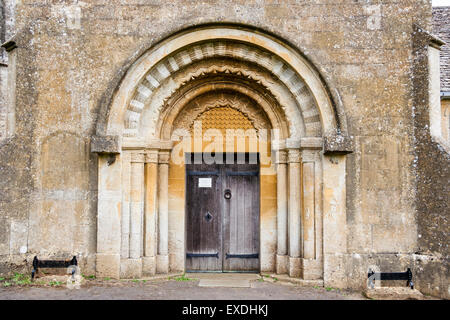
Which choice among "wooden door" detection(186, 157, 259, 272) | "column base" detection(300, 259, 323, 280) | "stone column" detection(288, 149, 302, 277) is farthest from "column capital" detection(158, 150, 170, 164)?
"column base" detection(300, 259, 323, 280)

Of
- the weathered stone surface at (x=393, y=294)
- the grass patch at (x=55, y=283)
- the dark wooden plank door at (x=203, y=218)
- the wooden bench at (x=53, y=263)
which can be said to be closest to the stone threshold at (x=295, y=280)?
the weathered stone surface at (x=393, y=294)

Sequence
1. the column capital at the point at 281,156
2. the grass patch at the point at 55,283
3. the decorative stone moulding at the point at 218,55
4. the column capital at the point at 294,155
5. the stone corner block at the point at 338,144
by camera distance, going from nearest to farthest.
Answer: the grass patch at the point at 55,283 → the stone corner block at the point at 338,144 → the decorative stone moulding at the point at 218,55 → the column capital at the point at 294,155 → the column capital at the point at 281,156

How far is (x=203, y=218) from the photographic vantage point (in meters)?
7.40

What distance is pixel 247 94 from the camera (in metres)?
7.15

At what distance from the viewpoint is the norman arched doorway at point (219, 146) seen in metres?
6.44

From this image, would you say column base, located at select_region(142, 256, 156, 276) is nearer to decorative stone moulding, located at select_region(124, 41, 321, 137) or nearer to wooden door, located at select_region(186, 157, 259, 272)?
wooden door, located at select_region(186, 157, 259, 272)

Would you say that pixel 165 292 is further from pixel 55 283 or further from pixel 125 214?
pixel 55 283

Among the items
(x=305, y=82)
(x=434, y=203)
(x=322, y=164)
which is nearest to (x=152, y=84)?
(x=305, y=82)

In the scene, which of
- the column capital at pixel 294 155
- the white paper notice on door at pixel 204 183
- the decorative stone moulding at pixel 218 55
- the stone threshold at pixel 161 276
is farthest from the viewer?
the white paper notice on door at pixel 204 183

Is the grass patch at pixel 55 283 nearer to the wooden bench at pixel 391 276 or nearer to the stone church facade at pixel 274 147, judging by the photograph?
the stone church facade at pixel 274 147

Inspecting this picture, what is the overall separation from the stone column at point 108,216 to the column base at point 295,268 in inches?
115

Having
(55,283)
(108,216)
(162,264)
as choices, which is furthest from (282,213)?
(55,283)

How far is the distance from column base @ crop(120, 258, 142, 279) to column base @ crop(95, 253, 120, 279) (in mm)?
102
